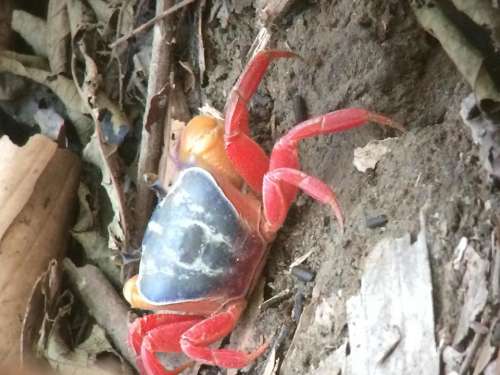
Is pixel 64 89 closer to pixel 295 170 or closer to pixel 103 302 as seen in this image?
pixel 103 302

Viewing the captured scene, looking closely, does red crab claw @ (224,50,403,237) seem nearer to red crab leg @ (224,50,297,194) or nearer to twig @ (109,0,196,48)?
red crab leg @ (224,50,297,194)

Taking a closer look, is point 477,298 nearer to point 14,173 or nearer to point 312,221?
point 312,221

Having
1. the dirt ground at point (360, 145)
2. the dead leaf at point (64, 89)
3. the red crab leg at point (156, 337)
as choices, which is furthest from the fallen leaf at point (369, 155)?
the dead leaf at point (64, 89)

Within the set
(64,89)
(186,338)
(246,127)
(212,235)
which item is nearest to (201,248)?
(212,235)

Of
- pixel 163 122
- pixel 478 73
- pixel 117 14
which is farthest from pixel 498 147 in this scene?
pixel 117 14

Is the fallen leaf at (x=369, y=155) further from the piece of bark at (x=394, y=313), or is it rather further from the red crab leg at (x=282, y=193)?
the piece of bark at (x=394, y=313)

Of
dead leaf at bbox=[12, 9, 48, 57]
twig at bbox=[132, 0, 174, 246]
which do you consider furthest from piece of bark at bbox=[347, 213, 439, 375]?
dead leaf at bbox=[12, 9, 48, 57]
